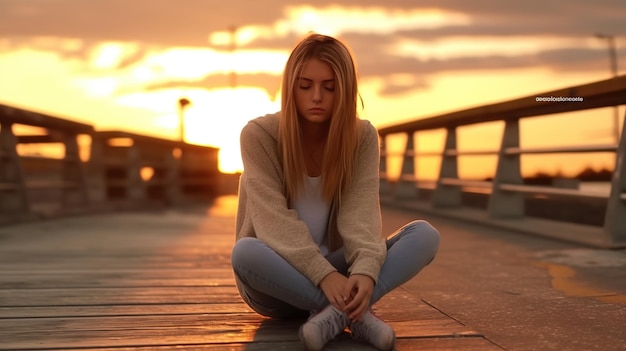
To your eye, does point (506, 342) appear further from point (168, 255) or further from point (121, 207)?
point (121, 207)

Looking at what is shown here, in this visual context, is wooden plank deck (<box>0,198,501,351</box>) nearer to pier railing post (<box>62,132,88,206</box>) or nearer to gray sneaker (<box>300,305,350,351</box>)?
gray sneaker (<box>300,305,350,351</box>)

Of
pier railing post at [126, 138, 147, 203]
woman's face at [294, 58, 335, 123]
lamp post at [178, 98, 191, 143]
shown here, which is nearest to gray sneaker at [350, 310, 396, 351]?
woman's face at [294, 58, 335, 123]

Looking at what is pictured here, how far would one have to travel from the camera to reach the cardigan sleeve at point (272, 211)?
2.38 metres

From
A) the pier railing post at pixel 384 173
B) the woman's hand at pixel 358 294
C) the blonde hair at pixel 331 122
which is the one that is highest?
the blonde hair at pixel 331 122

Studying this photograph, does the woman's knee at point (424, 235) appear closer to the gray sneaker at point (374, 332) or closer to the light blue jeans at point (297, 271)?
the light blue jeans at point (297, 271)

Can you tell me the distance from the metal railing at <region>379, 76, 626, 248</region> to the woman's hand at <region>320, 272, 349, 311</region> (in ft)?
8.69

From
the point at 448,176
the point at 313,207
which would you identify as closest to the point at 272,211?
the point at 313,207

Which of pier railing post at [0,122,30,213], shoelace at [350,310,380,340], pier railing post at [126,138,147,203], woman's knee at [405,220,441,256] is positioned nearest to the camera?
shoelace at [350,310,380,340]

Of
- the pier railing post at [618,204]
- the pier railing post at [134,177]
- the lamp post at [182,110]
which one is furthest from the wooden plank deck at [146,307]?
the lamp post at [182,110]

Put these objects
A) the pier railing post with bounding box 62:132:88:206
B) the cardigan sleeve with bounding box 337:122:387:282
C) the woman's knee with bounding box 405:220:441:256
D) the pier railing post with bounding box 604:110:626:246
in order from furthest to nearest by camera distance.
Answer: the pier railing post with bounding box 62:132:88:206, the pier railing post with bounding box 604:110:626:246, the woman's knee with bounding box 405:220:441:256, the cardigan sleeve with bounding box 337:122:387:282

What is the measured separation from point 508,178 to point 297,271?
173 inches

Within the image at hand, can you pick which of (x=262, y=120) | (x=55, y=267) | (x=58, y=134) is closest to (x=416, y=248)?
(x=262, y=120)

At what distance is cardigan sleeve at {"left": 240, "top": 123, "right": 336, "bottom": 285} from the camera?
2.38 meters

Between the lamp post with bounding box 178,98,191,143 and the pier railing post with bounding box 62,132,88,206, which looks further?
the lamp post with bounding box 178,98,191,143
